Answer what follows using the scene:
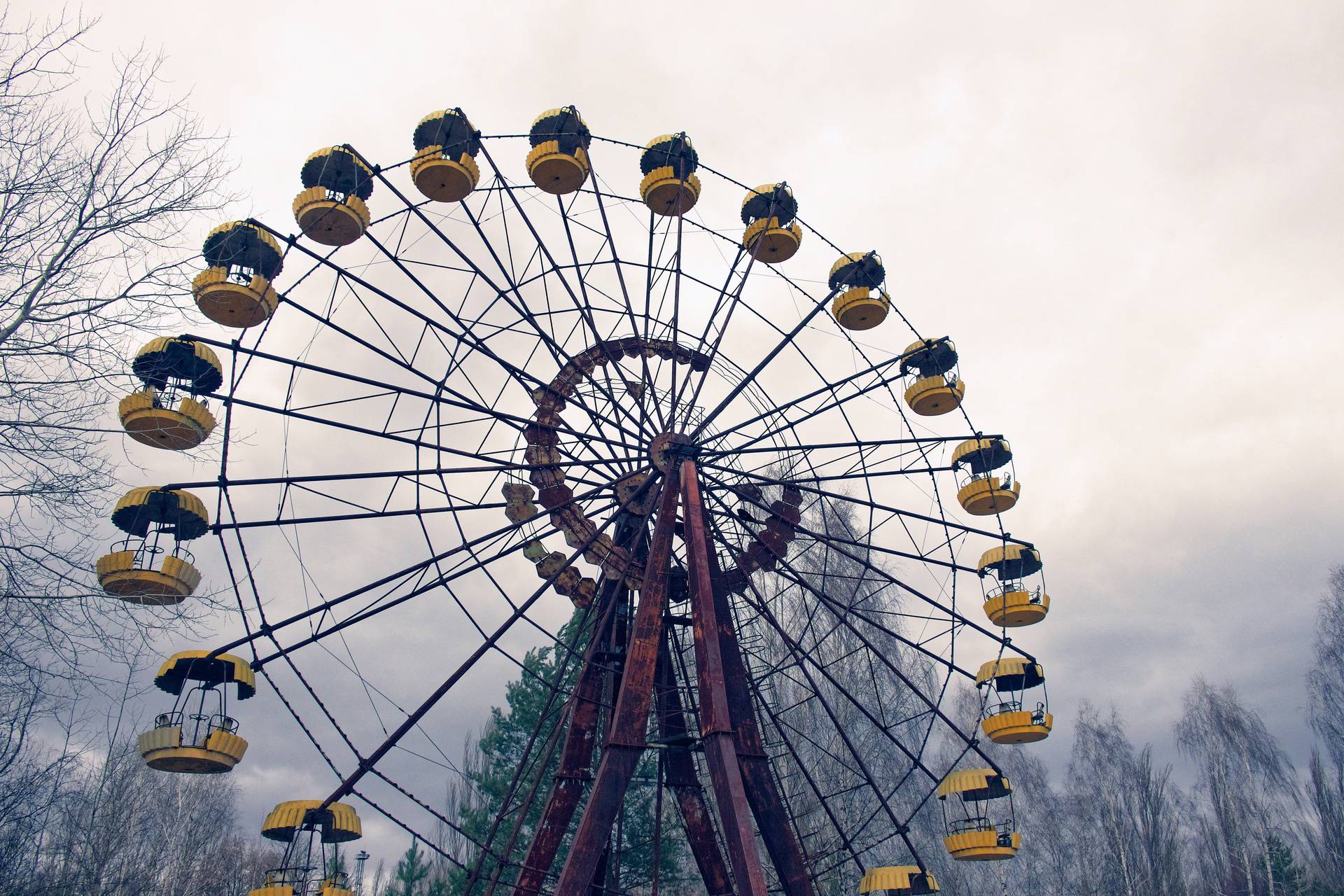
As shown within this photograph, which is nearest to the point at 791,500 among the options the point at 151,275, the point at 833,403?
the point at 833,403

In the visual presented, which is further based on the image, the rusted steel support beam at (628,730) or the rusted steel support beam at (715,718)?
the rusted steel support beam at (628,730)

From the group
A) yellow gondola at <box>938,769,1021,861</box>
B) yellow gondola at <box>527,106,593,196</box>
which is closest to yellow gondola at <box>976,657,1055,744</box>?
yellow gondola at <box>938,769,1021,861</box>

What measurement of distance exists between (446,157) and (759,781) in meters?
12.6

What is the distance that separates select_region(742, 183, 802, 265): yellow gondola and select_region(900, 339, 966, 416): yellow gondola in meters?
3.57

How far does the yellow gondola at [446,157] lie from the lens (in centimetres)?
1742

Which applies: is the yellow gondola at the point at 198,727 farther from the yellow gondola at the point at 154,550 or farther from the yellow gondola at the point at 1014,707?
the yellow gondola at the point at 1014,707

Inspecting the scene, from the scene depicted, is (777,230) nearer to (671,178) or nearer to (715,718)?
(671,178)

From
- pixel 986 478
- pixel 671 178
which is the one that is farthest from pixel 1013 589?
pixel 671 178

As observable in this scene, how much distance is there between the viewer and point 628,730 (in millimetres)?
13719

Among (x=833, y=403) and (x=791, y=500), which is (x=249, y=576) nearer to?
(x=791, y=500)

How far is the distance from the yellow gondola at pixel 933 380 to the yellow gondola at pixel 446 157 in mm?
10235

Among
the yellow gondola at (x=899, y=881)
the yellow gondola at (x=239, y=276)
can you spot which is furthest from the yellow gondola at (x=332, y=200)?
the yellow gondola at (x=899, y=881)

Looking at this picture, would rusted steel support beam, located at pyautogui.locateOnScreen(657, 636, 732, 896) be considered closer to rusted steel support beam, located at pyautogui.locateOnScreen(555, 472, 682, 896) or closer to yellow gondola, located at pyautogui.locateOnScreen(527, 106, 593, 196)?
rusted steel support beam, located at pyautogui.locateOnScreen(555, 472, 682, 896)

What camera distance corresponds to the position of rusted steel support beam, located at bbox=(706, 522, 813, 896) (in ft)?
48.2
